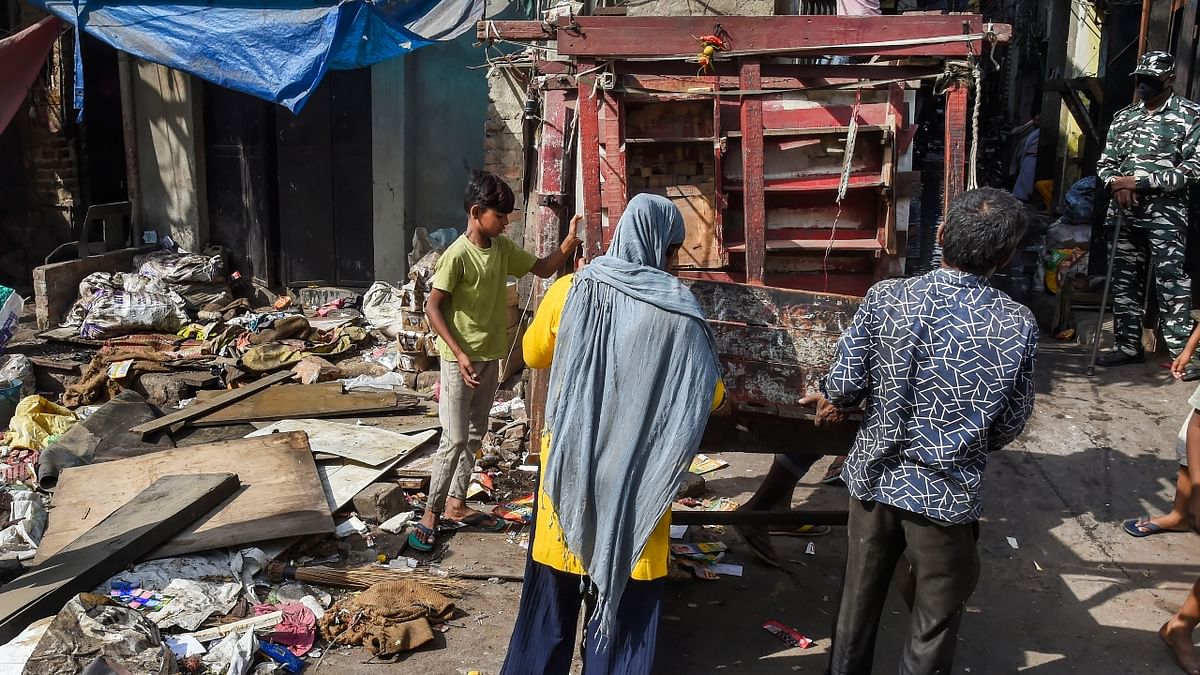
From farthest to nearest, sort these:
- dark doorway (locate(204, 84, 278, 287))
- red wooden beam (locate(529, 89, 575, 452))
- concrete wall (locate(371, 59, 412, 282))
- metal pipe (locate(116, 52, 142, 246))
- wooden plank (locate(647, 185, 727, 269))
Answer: metal pipe (locate(116, 52, 142, 246)) < dark doorway (locate(204, 84, 278, 287)) < concrete wall (locate(371, 59, 412, 282)) < red wooden beam (locate(529, 89, 575, 452)) < wooden plank (locate(647, 185, 727, 269))

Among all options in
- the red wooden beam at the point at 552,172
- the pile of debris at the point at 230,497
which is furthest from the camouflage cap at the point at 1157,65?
the pile of debris at the point at 230,497

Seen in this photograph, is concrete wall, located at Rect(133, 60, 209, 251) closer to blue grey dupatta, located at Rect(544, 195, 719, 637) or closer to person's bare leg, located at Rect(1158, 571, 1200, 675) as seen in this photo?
blue grey dupatta, located at Rect(544, 195, 719, 637)

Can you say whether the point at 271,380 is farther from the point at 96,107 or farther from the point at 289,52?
the point at 96,107

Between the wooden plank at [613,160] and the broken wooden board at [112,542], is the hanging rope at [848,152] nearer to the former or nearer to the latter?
the wooden plank at [613,160]

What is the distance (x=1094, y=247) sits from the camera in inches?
310

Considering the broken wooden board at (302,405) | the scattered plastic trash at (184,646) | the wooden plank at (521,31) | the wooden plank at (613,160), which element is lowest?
the scattered plastic trash at (184,646)

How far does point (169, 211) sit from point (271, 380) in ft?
13.6

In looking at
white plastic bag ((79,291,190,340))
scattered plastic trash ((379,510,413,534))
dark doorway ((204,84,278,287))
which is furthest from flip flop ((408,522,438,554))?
dark doorway ((204,84,278,287))

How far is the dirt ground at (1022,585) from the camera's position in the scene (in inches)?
151

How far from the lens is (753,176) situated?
4180mm

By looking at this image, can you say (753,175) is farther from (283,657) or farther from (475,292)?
(283,657)

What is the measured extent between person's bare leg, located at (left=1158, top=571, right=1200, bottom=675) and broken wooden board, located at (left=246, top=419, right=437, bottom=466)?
3.94 metres

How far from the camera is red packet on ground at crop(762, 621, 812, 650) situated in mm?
3928

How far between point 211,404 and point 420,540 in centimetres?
269
